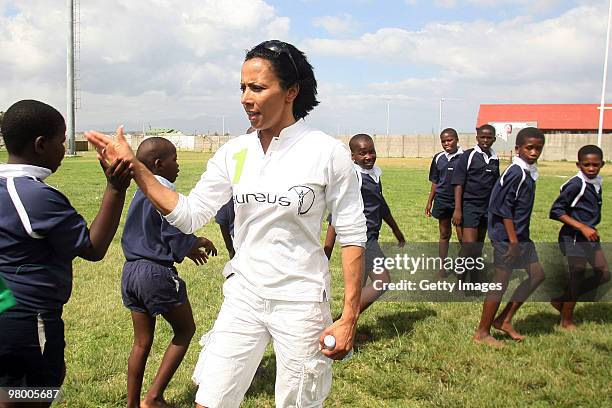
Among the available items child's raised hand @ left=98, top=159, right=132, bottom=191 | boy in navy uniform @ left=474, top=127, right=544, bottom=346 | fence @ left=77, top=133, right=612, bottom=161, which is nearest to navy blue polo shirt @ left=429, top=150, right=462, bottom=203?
boy in navy uniform @ left=474, top=127, right=544, bottom=346

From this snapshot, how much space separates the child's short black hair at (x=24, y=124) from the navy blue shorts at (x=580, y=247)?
502 cm

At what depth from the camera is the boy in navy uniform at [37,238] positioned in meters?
2.40

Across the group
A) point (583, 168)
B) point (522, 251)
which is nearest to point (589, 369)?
point (522, 251)

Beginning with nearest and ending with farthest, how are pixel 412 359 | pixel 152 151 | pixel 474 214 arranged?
1. pixel 152 151
2. pixel 412 359
3. pixel 474 214

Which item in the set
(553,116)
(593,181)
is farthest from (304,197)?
(553,116)

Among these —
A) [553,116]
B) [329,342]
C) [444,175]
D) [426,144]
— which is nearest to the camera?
[329,342]

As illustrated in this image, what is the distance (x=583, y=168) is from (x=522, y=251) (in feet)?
3.76

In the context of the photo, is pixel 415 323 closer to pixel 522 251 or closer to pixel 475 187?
pixel 522 251

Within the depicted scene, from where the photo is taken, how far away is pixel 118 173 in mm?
2391

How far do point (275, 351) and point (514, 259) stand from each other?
3.47 meters

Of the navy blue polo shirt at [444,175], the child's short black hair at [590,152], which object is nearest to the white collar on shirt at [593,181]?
the child's short black hair at [590,152]

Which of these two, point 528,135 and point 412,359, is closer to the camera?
point 412,359

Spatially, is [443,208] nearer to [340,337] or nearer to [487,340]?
[487,340]

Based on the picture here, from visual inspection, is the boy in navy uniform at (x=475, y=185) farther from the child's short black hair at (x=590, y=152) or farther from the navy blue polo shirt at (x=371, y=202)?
the navy blue polo shirt at (x=371, y=202)
